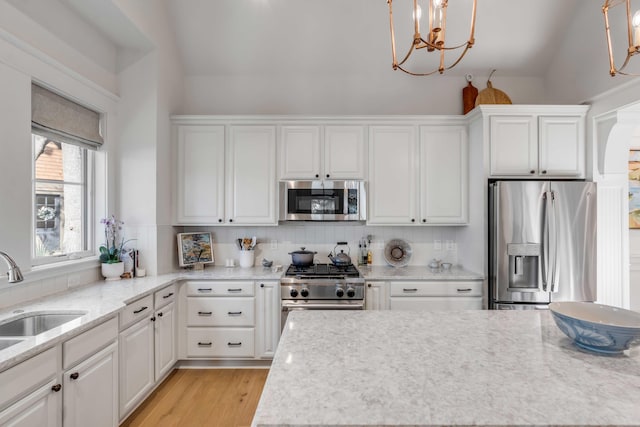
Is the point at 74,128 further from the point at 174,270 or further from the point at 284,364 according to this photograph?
the point at 284,364

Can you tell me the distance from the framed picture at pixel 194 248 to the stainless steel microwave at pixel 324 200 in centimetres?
92

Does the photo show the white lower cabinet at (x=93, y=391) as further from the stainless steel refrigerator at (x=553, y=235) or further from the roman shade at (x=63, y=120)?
the stainless steel refrigerator at (x=553, y=235)

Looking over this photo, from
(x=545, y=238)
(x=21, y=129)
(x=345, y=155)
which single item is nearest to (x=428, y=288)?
(x=545, y=238)

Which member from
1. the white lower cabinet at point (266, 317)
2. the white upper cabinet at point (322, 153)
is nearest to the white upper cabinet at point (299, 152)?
the white upper cabinet at point (322, 153)

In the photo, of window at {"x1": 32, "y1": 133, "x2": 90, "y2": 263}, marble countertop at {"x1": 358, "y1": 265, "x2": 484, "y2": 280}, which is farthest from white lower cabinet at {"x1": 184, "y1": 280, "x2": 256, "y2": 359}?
marble countertop at {"x1": 358, "y1": 265, "x2": 484, "y2": 280}

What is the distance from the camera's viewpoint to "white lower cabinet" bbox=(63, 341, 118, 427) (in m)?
1.72

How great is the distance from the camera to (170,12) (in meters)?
3.28

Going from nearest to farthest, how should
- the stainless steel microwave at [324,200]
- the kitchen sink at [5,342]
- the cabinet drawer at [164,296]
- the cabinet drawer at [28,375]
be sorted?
the cabinet drawer at [28,375]
the kitchen sink at [5,342]
the cabinet drawer at [164,296]
the stainless steel microwave at [324,200]

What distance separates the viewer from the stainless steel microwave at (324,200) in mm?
3418

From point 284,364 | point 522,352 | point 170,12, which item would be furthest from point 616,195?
point 170,12

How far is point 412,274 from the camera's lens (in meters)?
3.27

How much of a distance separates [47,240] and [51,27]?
1.52 m

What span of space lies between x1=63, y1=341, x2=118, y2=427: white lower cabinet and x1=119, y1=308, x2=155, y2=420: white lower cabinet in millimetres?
141

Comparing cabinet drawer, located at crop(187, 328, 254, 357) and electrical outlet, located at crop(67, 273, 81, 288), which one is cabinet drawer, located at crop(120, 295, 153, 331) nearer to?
electrical outlet, located at crop(67, 273, 81, 288)
